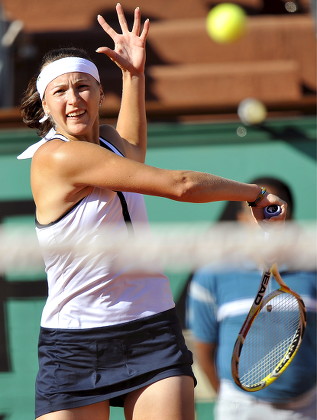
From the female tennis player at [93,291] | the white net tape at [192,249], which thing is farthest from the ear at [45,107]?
the white net tape at [192,249]

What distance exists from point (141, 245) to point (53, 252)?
1.06 ft

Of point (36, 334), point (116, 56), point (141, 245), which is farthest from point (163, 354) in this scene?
point (36, 334)

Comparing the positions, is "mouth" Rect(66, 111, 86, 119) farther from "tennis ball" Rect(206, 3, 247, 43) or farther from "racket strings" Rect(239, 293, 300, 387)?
"tennis ball" Rect(206, 3, 247, 43)

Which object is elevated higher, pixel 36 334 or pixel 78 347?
pixel 78 347

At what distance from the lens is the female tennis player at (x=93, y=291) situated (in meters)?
2.74

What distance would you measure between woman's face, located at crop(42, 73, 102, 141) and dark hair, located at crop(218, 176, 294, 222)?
149cm

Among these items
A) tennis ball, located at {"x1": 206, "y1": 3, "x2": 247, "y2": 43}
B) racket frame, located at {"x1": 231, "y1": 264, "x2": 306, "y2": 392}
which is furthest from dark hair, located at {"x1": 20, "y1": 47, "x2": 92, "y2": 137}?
tennis ball, located at {"x1": 206, "y1": 3, "x2": 247, "y2": 43}

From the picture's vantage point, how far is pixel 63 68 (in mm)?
2885

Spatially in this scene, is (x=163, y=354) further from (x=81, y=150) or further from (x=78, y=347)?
(x=81, y=150)

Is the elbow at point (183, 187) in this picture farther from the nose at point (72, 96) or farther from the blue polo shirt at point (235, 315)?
the blue polo shirt at point (235, 315)

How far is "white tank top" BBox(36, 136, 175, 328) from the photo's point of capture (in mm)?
2785

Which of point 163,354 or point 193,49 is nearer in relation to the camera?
point 163,354

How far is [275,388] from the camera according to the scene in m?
3.88

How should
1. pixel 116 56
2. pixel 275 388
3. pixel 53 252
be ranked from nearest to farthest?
pixel 53 252, pixel 116 56, pixel 275 388
